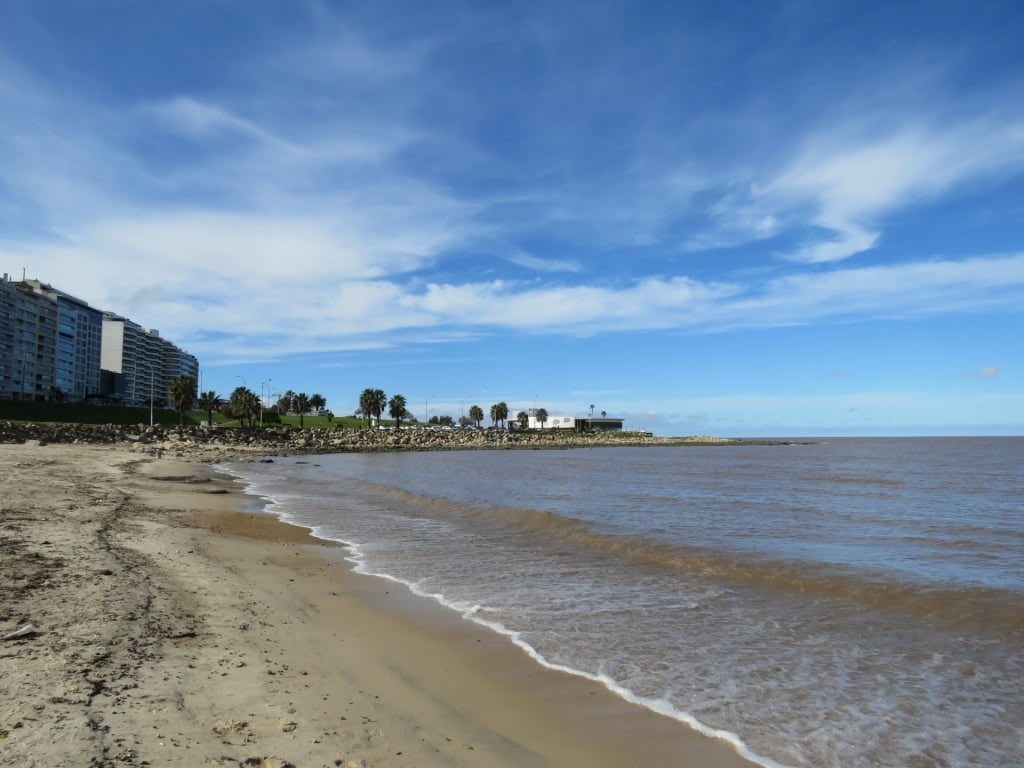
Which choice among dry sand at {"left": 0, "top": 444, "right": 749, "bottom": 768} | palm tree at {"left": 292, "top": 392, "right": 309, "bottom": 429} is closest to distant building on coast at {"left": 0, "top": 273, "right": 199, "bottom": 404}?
palm tree at {"left": 292, "top": 392, "right": 309, "bottom": 429}

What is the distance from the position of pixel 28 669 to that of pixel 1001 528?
2507 centimetres

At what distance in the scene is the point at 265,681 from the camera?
6.10m

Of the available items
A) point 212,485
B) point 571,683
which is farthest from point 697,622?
point 212,485

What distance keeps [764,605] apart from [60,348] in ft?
536

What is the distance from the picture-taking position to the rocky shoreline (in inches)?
2361

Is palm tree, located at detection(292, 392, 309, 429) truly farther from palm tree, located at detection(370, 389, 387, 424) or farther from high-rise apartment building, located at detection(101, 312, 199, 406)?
high-rise apartment building, located at detection(101, 312, 199, 406)

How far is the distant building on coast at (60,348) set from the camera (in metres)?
122

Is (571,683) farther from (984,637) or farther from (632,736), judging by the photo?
(984,637)

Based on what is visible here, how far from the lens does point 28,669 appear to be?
5.46 meters

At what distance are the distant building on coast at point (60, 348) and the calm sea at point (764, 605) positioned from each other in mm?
127721

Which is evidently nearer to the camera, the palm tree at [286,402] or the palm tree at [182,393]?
the palm tree at [182,393]

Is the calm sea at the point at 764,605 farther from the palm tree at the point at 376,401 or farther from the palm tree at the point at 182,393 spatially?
the palm tree at the point at 376,401

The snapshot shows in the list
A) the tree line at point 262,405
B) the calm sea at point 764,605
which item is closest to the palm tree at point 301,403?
the tree line at point 262,405

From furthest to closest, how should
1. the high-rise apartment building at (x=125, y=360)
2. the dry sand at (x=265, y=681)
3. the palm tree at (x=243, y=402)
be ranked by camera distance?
the high-rise apartment building at (x=125, y=360) < the palm tree at (x=243, y=402) < the dry sand at (x=265, y=681)
